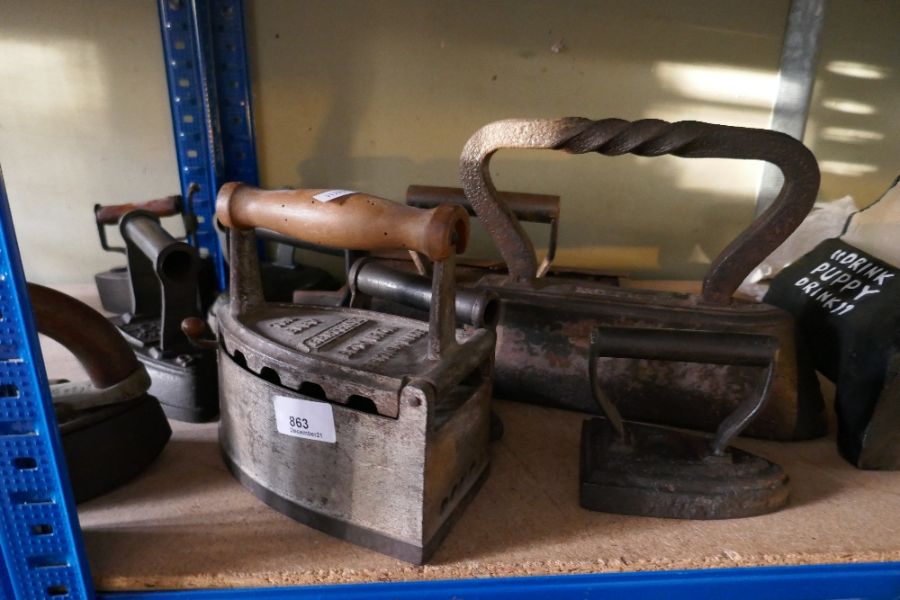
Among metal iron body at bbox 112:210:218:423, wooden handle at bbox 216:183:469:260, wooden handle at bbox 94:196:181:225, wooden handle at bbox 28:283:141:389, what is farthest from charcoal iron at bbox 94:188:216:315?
wooden handle at bbox 216:183:469:260

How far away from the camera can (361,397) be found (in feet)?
1.67

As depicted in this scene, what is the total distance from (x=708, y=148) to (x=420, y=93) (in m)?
0.71

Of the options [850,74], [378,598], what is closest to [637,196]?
[850,74]

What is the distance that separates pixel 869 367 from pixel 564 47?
0.85 metres

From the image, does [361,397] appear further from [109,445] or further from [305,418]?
[109,445]

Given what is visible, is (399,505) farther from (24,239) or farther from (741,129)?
(24,239)

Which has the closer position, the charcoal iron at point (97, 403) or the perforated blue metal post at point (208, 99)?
the charcoal iron at point (97, 403)

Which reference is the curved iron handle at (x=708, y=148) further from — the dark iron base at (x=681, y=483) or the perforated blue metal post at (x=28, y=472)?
the perforated blue metal post at (x=28, y=472)

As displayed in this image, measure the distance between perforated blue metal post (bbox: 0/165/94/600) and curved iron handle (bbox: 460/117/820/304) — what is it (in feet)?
1.71

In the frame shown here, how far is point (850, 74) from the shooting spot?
1.24 m

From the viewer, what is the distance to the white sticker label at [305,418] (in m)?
0.51

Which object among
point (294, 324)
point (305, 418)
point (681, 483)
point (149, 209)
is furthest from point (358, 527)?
point (149, 209)

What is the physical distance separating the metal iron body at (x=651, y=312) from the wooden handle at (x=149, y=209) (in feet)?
1.87

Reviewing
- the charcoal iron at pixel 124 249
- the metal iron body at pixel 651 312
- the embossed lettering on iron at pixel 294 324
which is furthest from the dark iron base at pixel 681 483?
the charcoal iron at pixel 124 249
